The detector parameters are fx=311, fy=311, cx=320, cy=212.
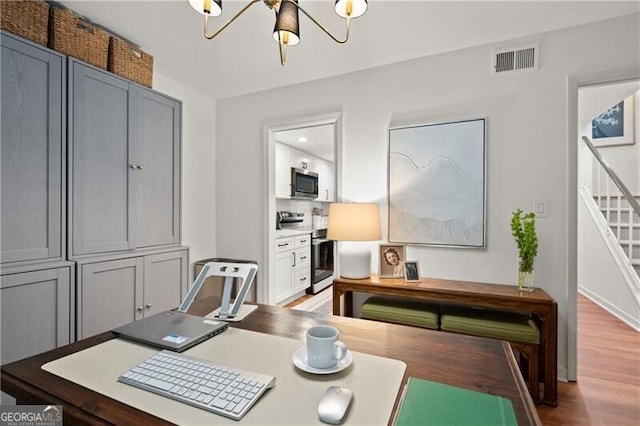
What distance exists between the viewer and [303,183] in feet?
15.7

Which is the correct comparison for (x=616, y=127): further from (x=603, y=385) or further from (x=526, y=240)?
(x=603, y=385)

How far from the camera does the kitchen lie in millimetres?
3838

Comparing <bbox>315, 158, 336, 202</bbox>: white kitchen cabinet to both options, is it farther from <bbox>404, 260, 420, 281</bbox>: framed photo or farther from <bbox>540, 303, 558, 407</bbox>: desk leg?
<bbox>540, 303, 558, 407</bbox>: desk leg

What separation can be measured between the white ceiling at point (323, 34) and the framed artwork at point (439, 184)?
2.08ft

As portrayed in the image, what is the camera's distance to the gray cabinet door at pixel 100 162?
1888mm

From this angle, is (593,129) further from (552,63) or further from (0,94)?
(0,94)

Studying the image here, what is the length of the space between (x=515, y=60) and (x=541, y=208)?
1107mm

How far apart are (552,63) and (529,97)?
0.85 ft

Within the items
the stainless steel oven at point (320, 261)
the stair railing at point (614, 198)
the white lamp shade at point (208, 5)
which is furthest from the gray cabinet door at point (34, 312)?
the stair railing at point (614, 198)

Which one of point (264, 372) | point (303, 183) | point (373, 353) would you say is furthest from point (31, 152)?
point (303, 183)

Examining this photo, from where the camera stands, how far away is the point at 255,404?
70 centimetres

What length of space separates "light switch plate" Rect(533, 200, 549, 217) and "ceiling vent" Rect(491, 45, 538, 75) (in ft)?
3.16

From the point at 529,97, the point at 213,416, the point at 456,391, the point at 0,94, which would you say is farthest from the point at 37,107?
the point at 529,97

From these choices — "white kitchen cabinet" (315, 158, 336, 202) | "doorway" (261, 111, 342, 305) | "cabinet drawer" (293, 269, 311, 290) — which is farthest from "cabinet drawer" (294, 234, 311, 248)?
"white kitchen cabinet" (315, 158, 336, 202)
